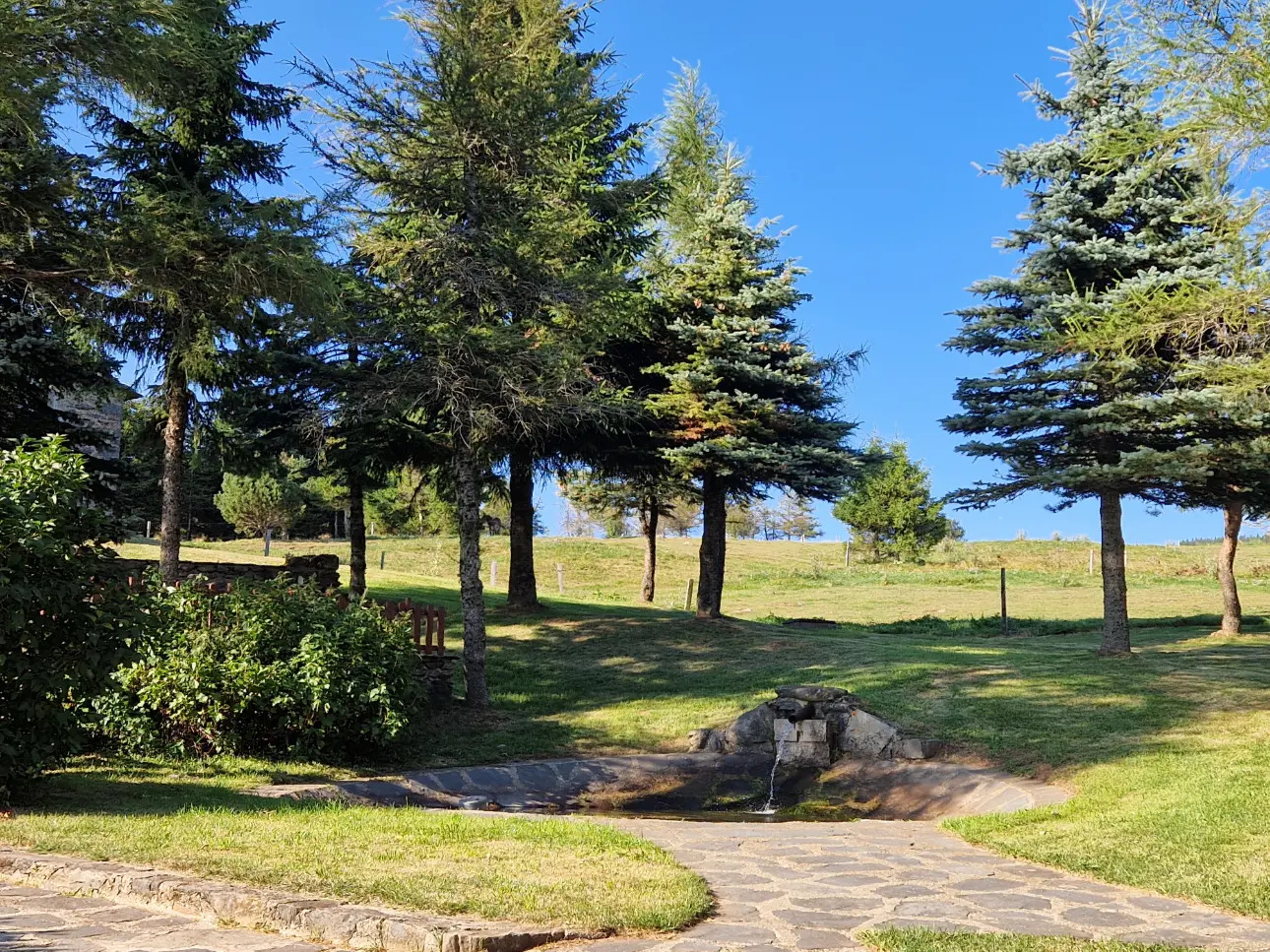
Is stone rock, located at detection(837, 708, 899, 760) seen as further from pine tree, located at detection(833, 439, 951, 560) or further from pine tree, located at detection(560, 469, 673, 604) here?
pine tree, located at detection(833, 439, 951, 560)

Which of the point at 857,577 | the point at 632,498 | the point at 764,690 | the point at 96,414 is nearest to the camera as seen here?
the point at 764,690

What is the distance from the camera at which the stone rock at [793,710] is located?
13.9 meters

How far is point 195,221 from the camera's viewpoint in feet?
46.5

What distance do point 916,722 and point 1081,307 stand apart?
25.5 feet

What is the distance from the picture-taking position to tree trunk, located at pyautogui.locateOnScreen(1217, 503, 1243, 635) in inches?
888

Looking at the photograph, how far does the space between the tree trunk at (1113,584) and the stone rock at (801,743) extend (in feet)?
23.6

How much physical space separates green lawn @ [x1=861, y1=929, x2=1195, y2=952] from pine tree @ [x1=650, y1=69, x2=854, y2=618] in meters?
15.6

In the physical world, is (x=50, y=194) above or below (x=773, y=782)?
above

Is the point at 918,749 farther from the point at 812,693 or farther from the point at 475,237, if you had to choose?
the point at 475,237

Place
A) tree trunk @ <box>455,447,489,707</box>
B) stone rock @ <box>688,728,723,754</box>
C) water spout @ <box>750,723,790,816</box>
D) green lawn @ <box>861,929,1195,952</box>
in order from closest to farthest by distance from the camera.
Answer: green lawn @ <box>861,929,1195,952</box> < water spout @ <box>750,723,790,816</box> < stone rock @ <box>688,728,723,754</box> < tree trunk @ <box>455,447,489,707</box>

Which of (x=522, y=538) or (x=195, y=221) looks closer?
(x=195, y=221)

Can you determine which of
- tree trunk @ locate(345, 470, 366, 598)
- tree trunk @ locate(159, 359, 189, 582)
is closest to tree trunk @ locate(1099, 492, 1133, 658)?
tree trunk @ locate(345, 470, 366, 598)

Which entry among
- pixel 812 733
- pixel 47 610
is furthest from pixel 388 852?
pixel 812 733

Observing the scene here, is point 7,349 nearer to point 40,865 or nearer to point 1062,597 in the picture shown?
point 40,865
